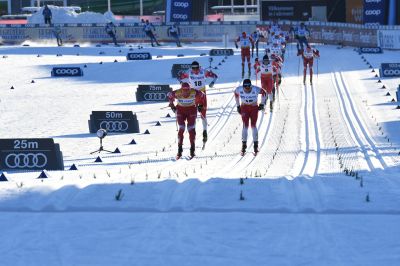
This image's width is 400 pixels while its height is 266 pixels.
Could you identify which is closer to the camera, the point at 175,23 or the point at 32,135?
the point at 32,135

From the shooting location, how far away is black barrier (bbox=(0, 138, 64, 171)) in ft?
60.0

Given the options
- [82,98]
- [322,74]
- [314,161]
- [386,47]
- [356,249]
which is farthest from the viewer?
[386,47]

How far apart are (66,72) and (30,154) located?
27302 millimetres

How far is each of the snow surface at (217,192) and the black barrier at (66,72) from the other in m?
11.4

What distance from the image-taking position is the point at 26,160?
60.6 feet

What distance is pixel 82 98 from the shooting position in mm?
35594

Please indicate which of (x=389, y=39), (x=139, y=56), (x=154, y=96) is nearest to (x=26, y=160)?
(x=154, y=96)

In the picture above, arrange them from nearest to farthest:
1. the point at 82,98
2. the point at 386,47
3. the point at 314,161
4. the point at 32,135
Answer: the point at 314,161 → the point at 32,135 → the point at 82,98 → the point at 386,47

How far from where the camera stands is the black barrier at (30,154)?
18.3m

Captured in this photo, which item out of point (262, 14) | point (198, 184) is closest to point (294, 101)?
point (198, 184)

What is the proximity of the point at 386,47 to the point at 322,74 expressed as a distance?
1311cm

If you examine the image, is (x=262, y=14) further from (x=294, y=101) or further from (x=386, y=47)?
(x=294, y=101)

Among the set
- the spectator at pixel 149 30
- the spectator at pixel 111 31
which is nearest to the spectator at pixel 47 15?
the spectator at pixel 111 31

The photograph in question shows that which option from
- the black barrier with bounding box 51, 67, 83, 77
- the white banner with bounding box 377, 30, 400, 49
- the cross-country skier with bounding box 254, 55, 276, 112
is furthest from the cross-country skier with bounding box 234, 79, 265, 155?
the white banner with bounding box 377, 30, 400, 49
